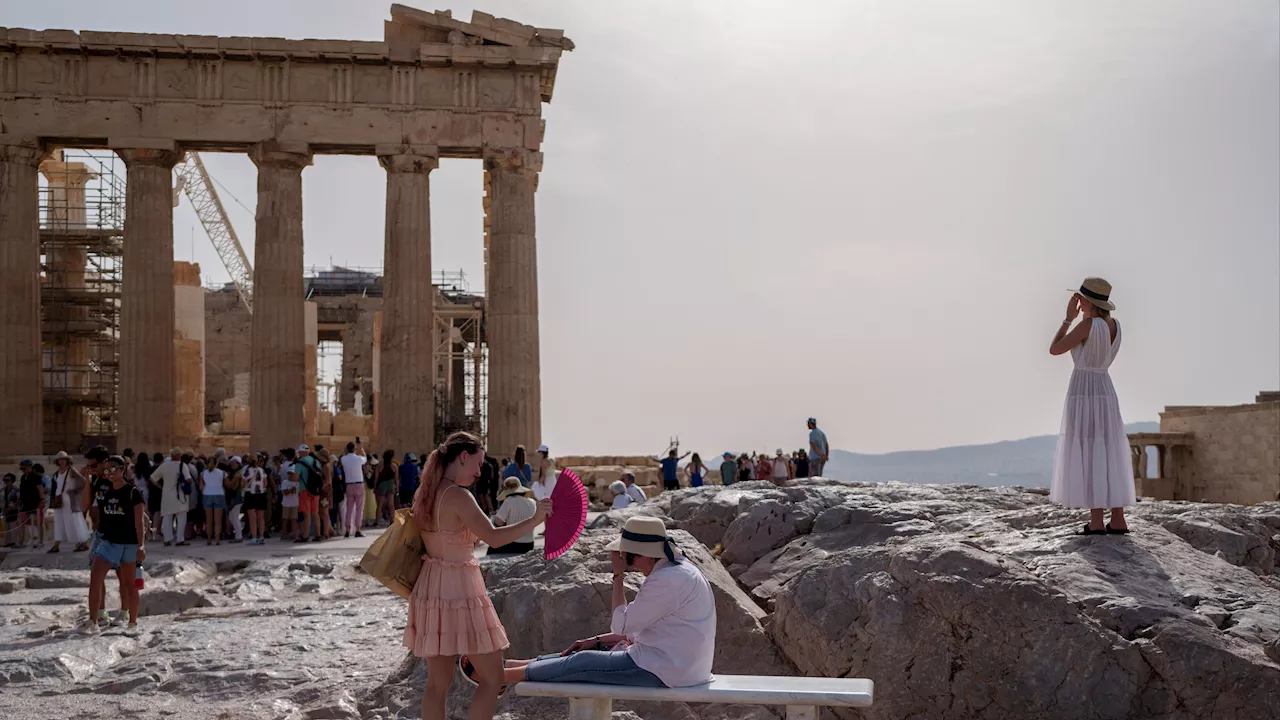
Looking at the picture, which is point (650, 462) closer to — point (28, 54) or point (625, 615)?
point (28, 54)

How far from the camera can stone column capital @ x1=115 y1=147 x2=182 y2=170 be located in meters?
25.9

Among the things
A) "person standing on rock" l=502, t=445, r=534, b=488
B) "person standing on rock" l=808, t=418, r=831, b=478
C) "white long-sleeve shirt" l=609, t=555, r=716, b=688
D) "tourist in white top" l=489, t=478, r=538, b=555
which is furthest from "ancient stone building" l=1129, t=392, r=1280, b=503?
"white long-sleeve shirt" l=609, t=555, r=716, b=688

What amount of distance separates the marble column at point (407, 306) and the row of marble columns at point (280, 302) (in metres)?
0.03

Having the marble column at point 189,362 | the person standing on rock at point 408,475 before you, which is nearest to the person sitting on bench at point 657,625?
the person standing on rock at point 408,475

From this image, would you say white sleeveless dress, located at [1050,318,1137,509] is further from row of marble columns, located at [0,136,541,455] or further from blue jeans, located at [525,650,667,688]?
row of marble columns, located at [0,136,541,455]

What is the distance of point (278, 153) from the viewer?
85.7ft

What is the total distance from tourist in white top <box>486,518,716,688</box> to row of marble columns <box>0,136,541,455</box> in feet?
69.1

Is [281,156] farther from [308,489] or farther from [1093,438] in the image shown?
[1093,438]

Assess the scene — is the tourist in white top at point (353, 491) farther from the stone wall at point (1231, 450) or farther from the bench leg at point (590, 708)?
the stone wall at point (1231, 450)

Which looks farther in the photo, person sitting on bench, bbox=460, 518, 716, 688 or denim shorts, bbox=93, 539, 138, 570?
denim shorts, bbox=93, 539, 138, 570

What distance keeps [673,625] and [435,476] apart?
135 cm

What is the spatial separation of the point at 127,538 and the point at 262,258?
16972 millimetres

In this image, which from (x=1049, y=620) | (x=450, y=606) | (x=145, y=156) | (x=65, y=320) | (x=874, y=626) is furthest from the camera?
(x=65, y=320)

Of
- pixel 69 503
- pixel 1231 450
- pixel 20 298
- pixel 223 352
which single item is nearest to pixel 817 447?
pixel 69 503
